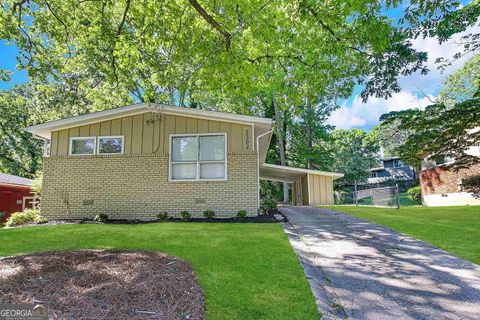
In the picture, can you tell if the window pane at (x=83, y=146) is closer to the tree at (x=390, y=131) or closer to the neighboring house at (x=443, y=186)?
the tree at (x=390, y=131)

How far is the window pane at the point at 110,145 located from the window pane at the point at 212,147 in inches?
125

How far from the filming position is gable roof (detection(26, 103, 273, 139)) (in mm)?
11414

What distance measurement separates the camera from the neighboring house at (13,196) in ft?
62.9

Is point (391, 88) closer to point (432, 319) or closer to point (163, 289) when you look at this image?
point (432, 319)

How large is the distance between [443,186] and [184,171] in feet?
56.4

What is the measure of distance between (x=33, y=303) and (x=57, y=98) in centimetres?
2646

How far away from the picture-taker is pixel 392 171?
4800 cm

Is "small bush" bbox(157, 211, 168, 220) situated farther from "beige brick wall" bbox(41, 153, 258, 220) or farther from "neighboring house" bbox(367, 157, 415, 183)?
"neighboring house" bbox(367, 157, 415, 183)

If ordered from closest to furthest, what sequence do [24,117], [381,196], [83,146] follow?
[83,146] → [381,196] → [24,117]

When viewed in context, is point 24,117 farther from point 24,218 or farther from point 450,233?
point 450,233

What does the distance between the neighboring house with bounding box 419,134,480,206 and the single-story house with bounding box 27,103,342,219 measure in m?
12.9

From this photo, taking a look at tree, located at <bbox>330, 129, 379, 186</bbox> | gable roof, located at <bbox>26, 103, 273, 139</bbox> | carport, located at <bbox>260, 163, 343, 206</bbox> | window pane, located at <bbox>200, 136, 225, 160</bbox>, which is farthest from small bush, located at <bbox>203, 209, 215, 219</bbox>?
tree, located at <bbox>330, 129, 379, 186</bbox>

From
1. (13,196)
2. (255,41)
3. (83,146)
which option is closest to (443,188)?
(255,41)

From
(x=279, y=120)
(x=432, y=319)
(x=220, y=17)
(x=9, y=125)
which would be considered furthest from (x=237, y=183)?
(x=9, y=125)
